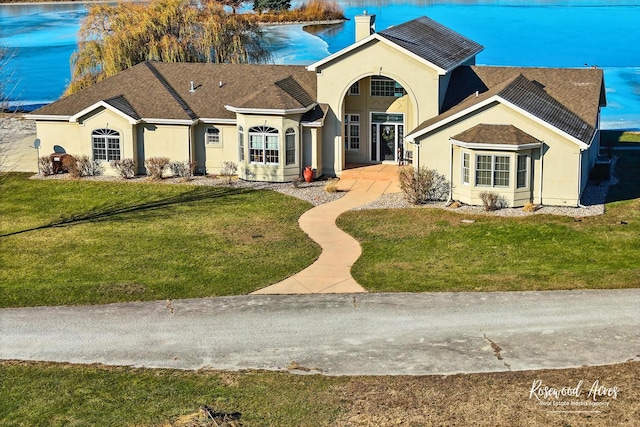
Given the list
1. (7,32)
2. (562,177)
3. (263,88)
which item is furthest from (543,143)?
(7,32)

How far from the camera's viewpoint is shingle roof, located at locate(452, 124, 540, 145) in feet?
115

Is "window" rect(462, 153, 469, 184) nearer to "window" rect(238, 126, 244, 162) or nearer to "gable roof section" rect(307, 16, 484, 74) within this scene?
"gable roof section" rect(307, 16, 484, 74)

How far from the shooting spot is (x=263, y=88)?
42000 mm

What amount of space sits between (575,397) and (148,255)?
51.3ft

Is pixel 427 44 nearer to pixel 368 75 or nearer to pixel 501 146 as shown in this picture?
pixel 368 75

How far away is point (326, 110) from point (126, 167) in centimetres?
869

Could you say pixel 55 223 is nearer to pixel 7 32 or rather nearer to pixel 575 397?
pixel 575 397

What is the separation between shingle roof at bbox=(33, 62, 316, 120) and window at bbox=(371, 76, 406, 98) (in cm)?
260

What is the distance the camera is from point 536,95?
A: 38.4 meters

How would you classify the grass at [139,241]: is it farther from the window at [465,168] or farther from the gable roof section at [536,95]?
the gable roof section at [536,95]

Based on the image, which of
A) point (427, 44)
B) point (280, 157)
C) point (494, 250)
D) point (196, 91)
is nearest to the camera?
point (494, 250)

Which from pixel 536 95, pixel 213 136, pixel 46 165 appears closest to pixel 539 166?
pixel 536 95

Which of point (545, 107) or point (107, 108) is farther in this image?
point (107, 108)

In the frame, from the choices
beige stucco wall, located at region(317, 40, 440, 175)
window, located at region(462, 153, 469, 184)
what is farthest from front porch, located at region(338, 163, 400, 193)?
window, located at region(462, 153, 469, 184)
